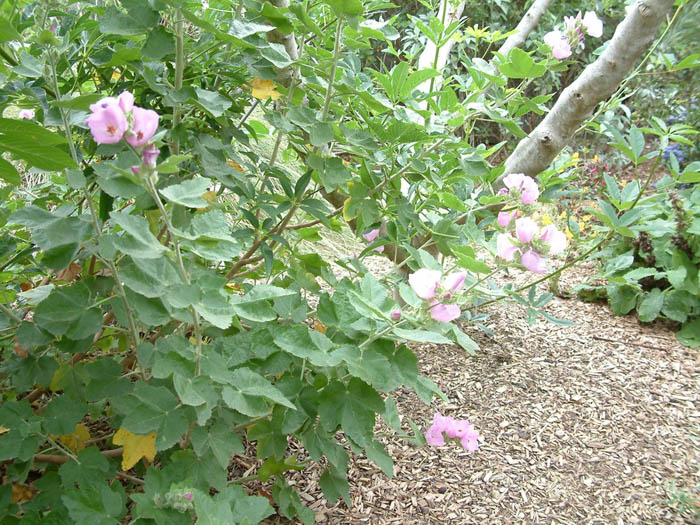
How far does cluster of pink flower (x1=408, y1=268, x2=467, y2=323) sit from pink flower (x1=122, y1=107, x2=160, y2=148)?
1.45 ft

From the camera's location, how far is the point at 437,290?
2.85 ft

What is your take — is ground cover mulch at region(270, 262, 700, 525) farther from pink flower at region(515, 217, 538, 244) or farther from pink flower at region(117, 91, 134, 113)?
pink flower at region(117, 91, 134, 113)

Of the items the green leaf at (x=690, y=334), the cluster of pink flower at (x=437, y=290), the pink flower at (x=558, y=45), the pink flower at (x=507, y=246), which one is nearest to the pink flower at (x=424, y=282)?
the cluster of pink flower at (x=437, y=290)

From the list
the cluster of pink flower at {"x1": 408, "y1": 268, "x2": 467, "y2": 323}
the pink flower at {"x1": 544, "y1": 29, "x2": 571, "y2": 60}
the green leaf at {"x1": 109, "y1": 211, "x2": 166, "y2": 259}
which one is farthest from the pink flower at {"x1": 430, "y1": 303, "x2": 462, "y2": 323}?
the pink flower at {"x1": 544, "y1": 29, "x2": 571, "y2": 60}

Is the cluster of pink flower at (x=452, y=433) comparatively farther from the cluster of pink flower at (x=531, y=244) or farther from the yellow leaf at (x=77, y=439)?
the yellow leaf at (x=77, y=439)

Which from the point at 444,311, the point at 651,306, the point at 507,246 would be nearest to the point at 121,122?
the point at 444,311

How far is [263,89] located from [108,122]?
55 centimetres

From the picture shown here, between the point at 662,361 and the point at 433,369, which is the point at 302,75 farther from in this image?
the point at 662,361

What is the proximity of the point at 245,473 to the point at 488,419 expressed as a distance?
2.79 feet

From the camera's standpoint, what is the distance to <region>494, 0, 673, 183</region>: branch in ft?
5.39

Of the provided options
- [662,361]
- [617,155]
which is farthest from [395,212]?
[617,155]

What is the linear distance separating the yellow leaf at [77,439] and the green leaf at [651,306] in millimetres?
2434

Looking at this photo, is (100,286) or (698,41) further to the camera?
(698,41)

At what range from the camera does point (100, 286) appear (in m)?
1.12
